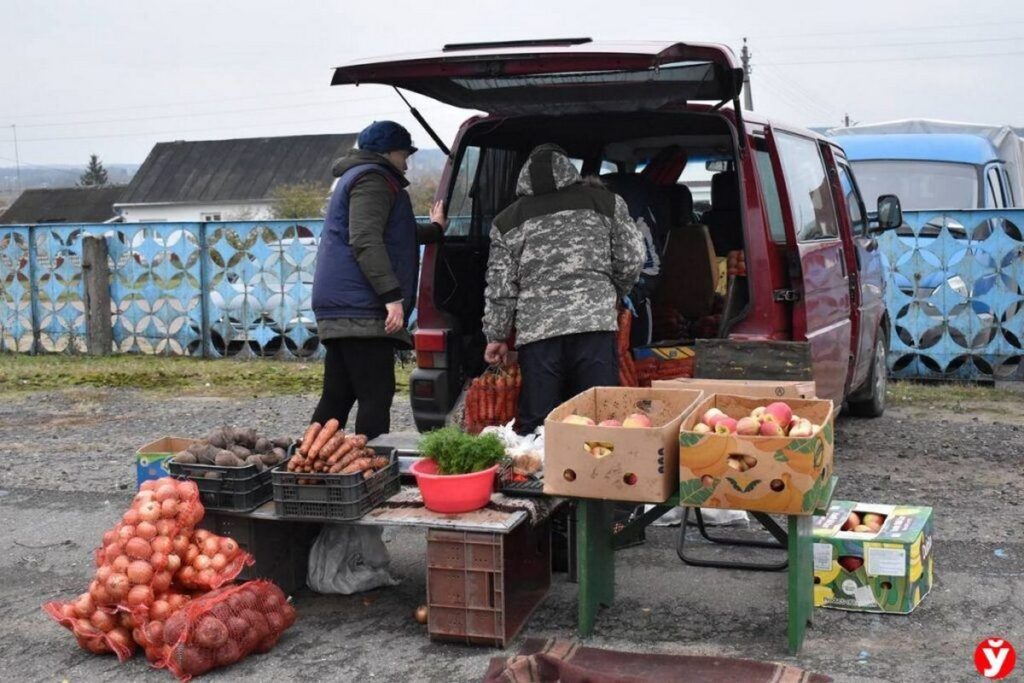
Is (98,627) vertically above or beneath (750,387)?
beneath

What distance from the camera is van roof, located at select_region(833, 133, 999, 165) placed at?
12.9 metres

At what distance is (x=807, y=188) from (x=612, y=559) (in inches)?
115

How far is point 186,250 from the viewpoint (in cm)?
1473

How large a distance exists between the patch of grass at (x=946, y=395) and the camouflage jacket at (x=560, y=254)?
18.5 feet

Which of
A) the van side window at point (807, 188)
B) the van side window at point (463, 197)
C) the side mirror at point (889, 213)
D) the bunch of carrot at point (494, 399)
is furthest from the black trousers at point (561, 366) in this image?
the side mirror at point (889, 213)

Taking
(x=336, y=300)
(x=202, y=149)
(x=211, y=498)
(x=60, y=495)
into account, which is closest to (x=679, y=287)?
(x=336, y=300)

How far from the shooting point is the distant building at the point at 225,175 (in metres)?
60.2

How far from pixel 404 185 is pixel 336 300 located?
2.40ft

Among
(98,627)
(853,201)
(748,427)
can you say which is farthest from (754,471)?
(853,201)

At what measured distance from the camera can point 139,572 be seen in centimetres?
452

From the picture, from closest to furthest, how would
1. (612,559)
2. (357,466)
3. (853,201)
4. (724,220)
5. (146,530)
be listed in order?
1. (146,530)
2. (357,466)
3. (612,559)
4. (724,220)
5. (853,201)

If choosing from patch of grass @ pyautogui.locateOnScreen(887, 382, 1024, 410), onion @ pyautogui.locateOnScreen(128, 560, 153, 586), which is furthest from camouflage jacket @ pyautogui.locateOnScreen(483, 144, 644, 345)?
patch of grass @ pyautogui.locateOnScreen(887, 382, 1024, 410)

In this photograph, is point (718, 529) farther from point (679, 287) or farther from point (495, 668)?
point (495, 668)

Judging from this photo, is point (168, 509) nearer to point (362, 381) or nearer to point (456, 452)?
point (456, 452)
